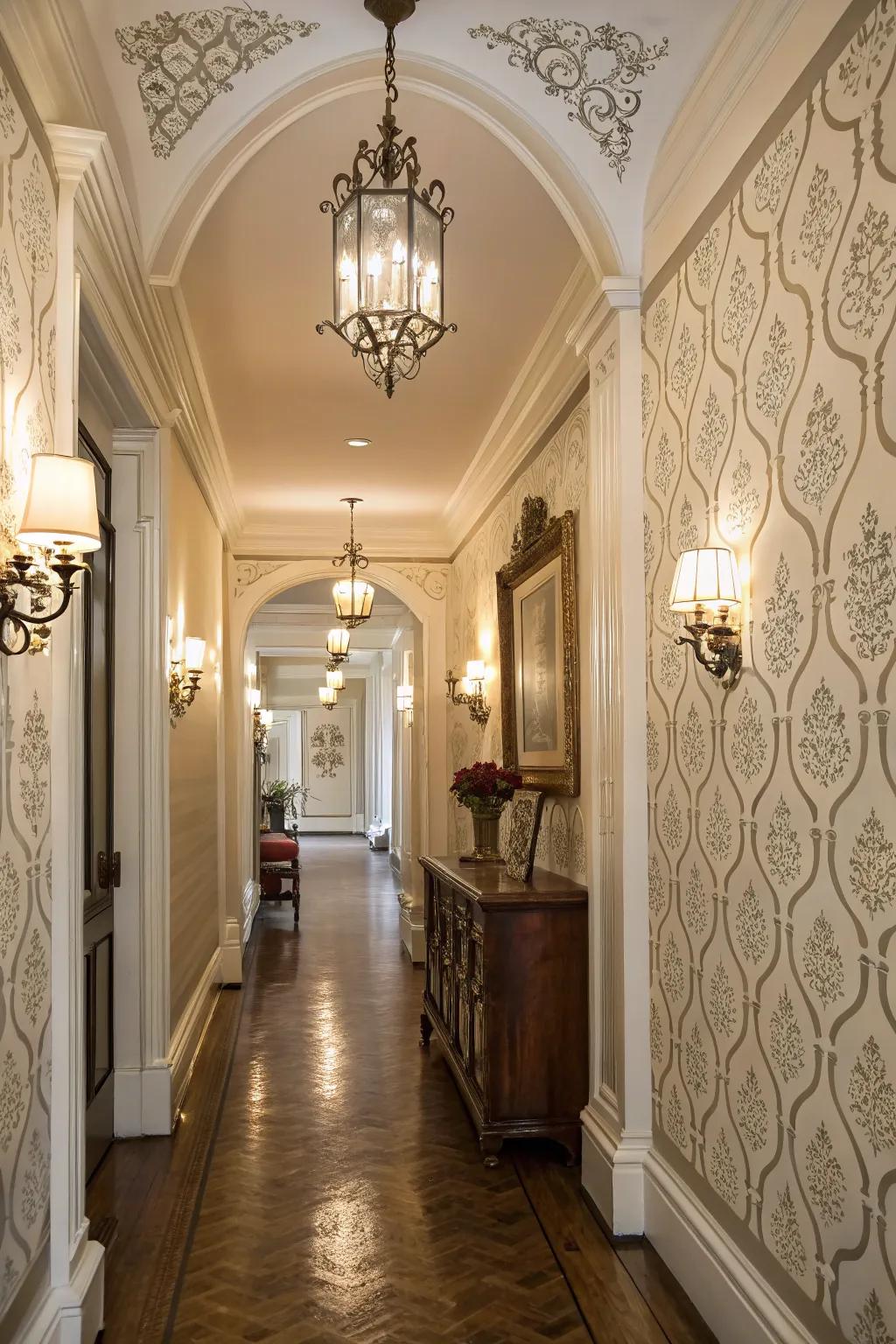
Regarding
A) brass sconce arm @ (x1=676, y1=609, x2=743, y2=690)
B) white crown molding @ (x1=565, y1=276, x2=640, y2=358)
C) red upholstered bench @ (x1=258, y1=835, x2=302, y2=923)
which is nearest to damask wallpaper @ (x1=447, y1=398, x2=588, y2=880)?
white crown molding @ (x1=565, y1=276, x2=640, y2=358)

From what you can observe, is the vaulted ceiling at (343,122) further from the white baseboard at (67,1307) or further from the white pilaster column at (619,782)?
the white baseboard at (67,1307)

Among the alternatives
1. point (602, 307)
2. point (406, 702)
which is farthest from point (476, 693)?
point (406, 702)

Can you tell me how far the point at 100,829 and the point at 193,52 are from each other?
2.71m

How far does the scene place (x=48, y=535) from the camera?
2125 millimetres

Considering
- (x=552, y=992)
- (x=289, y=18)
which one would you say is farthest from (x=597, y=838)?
(x=289, y=18)

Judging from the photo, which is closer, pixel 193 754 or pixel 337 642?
pixel 193 754

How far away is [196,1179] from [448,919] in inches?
66.9

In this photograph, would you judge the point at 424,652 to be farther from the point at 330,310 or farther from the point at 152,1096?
the point at 152,1096

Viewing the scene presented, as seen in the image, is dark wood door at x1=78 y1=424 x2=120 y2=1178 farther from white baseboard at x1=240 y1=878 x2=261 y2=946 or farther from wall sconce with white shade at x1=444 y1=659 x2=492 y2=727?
white baseboard at x1=240 y1=878 x2=261 y2=946

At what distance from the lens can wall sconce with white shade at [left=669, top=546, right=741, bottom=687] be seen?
2680mm

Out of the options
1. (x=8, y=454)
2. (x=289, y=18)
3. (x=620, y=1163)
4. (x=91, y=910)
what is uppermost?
(x=289, y=18)

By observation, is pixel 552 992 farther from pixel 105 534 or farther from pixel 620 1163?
pixel 105 534

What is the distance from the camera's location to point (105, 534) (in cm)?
433

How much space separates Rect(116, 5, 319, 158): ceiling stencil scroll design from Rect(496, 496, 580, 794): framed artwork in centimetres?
212
